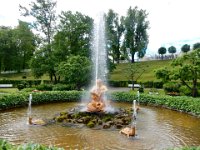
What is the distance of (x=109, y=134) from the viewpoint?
18.4 meters

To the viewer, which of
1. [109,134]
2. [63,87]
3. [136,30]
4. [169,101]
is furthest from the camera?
[136,30]

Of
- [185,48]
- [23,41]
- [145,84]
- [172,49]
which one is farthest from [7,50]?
[185,48]

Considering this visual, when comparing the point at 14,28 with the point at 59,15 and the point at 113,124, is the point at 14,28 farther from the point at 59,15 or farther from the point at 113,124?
the point at 113,124

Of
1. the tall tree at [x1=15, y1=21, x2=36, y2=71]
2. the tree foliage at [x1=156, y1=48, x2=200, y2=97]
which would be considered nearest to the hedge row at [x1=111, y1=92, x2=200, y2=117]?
the tree foliage at [x1=156, y1=48, x2=200, y2=97]

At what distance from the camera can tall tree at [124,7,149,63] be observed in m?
65.2

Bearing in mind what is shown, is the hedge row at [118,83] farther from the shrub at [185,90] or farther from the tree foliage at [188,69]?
the tree foliage at [188,69]

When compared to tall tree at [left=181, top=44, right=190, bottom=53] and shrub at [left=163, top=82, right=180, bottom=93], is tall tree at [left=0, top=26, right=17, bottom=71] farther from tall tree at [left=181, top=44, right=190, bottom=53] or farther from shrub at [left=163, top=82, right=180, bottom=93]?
shrub at [left=163, top=82, right=180, bottom=93]

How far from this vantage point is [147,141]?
55.7 feet

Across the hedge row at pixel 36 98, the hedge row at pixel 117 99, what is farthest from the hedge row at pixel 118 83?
the hedge row at pixel 117 99

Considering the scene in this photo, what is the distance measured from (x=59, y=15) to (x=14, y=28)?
24.1m

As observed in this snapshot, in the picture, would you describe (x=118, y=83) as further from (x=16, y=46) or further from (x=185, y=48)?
(x=185, y=48)

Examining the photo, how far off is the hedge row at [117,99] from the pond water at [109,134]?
1.52 meters

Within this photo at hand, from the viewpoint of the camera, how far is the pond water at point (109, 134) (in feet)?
53.5

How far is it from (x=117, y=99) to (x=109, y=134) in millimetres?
14898
